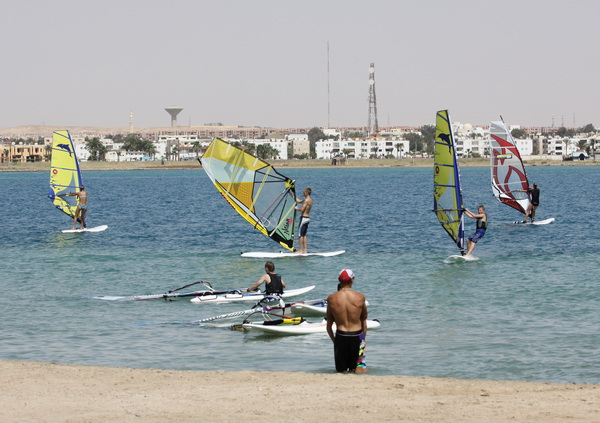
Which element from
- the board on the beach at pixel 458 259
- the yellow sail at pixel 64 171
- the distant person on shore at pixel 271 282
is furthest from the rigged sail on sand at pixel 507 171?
the distant person on shore at pixel 271 282

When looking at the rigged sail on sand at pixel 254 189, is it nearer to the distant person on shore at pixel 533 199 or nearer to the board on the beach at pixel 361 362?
the board on the beach at pixel 361 362

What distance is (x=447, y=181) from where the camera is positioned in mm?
27906

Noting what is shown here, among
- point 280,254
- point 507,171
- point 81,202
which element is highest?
point 507,171

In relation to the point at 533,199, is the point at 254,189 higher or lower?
higher

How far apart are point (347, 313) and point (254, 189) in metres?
16.5

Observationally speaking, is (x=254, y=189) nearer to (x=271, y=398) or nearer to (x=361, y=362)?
(x=361, y=362)

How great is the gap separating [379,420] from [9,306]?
1230cm

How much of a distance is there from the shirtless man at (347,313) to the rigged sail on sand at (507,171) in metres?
32.4

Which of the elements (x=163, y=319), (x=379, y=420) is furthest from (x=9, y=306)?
(x=379, y=420)

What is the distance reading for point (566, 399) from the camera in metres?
11.8

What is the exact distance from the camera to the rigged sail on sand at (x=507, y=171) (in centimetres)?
4475

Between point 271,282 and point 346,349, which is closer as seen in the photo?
point 346,349

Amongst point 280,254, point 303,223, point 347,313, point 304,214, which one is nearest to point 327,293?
point 304,214

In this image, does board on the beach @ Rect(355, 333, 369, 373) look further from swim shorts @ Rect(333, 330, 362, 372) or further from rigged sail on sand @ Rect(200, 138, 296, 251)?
rigged sail on sand @ Rect(200, 138, 296, 251)
